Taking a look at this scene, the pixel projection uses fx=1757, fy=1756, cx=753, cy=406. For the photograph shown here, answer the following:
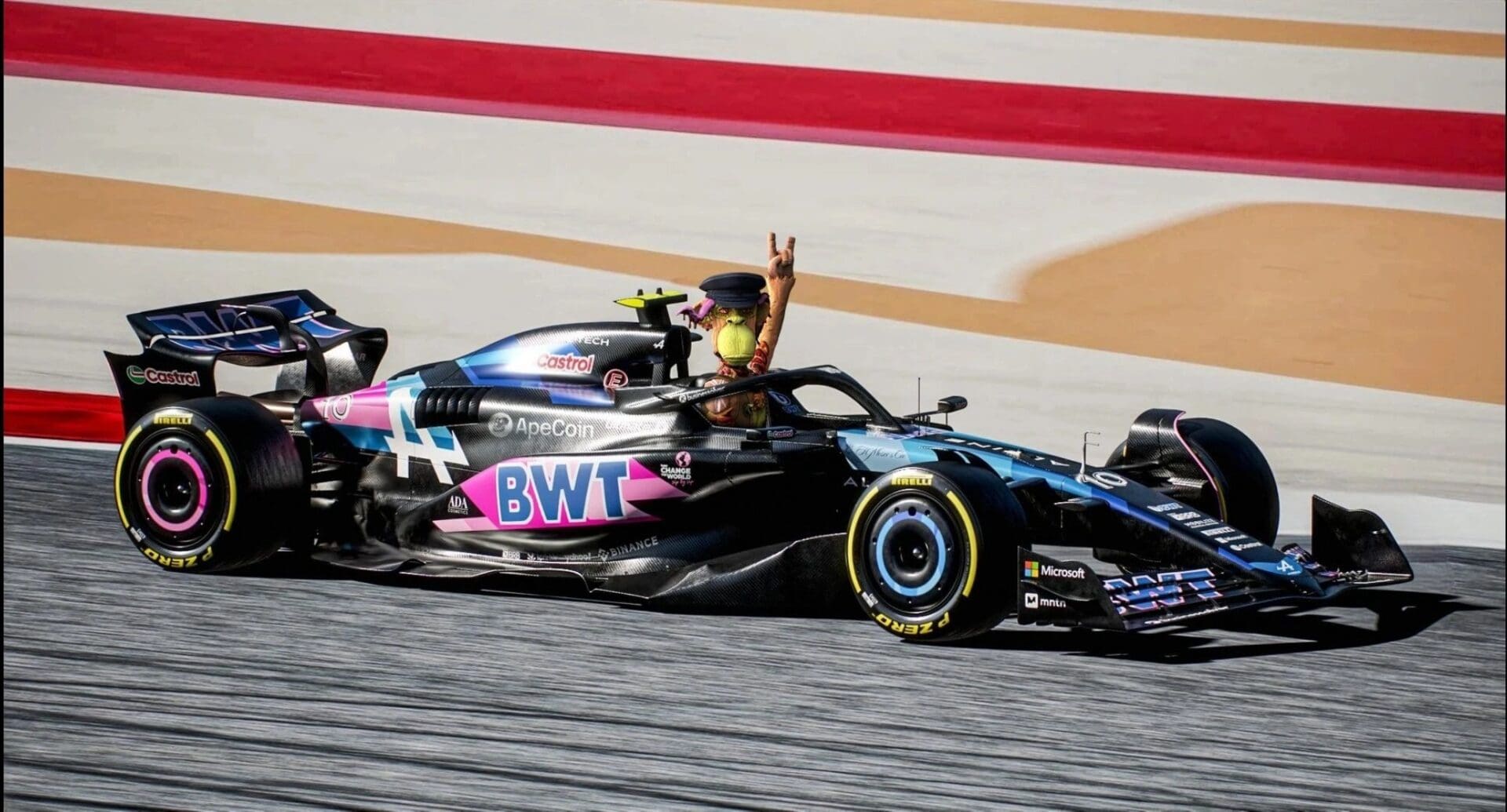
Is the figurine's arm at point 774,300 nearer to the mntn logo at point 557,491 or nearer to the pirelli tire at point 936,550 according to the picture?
the mntn logo at point 557,491

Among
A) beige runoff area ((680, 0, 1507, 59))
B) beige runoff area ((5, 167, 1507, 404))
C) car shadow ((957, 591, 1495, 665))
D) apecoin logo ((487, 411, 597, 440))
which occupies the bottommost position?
car shadow ((957, 591, 1495, 665))

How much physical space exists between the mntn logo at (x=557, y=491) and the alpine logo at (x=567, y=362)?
0.55 m

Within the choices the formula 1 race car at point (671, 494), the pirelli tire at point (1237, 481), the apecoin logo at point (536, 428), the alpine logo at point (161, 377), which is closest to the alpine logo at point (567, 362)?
the formula 1 race car at point (671, 494)

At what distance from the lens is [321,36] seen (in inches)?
534

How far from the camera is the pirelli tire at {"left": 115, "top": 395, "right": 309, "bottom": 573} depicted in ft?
21.7

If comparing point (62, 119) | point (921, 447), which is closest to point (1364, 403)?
point (921, 447)

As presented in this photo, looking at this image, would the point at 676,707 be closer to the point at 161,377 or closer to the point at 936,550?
the point at 936,550

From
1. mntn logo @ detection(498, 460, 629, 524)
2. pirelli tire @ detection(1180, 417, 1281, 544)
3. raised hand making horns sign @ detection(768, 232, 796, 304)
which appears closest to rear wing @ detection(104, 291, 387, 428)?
mntn logo @ detection(498, 460, 629, 524)

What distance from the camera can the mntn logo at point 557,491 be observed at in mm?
6402

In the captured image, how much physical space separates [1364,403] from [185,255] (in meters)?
7.76

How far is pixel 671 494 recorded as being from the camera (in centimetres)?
632

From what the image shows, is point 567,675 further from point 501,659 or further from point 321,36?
point 321,36

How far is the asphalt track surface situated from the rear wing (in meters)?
0.89

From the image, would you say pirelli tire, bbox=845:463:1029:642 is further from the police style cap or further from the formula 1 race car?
the police style cap
